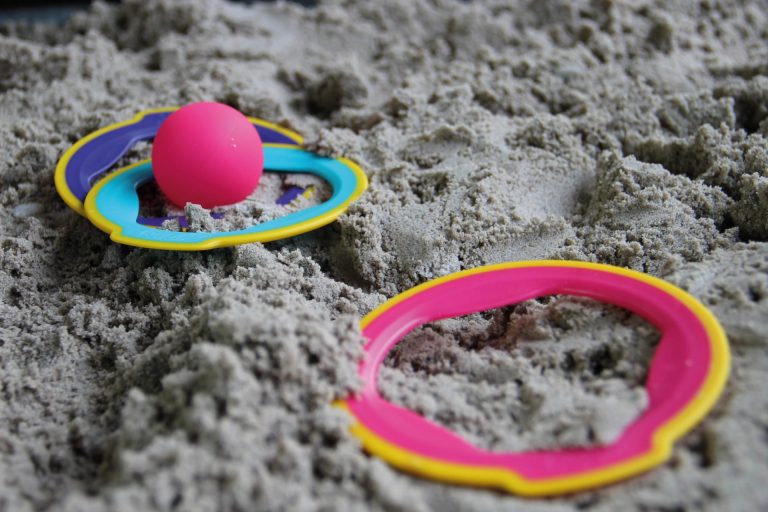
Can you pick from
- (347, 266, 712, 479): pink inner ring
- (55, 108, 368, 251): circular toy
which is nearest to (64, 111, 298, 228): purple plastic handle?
(55, 108, 368, 251): circular toy

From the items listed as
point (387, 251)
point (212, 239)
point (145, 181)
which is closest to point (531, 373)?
point (387, 251)

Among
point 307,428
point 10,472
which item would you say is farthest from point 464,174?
point 10,472

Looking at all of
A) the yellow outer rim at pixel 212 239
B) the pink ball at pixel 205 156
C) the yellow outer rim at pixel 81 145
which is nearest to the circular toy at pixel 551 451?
the yellow outer rim at pixel 212 239

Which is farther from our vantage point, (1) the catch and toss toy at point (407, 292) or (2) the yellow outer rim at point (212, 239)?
(2) the yellow outer rim at point (212, 239)

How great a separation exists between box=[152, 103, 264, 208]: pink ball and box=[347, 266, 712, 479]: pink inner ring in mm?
455

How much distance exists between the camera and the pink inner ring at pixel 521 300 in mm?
780

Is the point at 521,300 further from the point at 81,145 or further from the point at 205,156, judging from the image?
the point at 81,145

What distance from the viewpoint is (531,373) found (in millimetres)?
941

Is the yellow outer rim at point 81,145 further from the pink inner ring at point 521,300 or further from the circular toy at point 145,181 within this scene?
the pink inner ring at point 521,300

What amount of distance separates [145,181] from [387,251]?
0.54m

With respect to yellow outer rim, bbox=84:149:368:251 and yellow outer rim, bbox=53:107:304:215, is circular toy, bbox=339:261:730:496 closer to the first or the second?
yellow outer rim, bbox=84:149:368:251

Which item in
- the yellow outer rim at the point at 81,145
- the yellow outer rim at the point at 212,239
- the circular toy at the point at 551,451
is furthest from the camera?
the yellow outer rim at the point at 81,145

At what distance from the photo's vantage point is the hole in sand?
0.83 meters

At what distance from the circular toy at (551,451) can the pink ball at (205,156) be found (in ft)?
1.46
